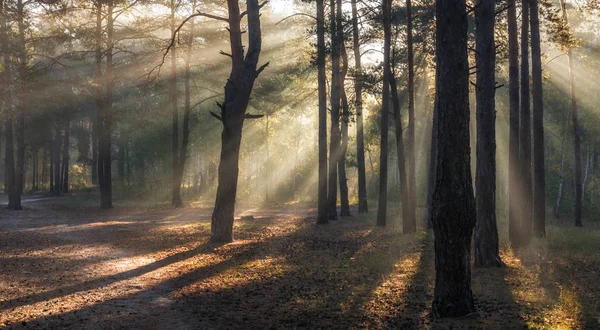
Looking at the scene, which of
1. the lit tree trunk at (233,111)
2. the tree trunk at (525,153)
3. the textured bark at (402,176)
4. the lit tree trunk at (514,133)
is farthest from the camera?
the textured bark at (402,176)

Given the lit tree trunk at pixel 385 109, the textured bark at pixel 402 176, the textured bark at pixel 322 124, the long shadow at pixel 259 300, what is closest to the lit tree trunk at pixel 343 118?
the textured bark at pixel 322 124

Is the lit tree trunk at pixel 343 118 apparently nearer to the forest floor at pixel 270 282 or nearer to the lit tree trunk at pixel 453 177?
the forest floor at pixel 270 282

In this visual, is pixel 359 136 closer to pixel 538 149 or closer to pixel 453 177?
pixel 538 149

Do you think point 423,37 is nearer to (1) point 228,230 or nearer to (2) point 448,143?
(1) point 228,230

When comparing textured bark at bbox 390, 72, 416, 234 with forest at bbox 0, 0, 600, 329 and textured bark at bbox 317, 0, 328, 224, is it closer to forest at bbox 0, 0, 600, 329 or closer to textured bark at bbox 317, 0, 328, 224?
forest at bbox 0, 0, 600, 329

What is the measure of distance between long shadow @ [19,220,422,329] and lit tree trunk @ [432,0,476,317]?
1.41 metres

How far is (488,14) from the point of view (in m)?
11.8

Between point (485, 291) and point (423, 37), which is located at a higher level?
point (423, 37)

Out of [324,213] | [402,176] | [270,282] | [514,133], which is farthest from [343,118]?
[270,282]

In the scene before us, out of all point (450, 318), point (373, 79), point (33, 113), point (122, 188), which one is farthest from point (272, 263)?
point (122, 188)

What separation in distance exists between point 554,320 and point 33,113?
39269mm

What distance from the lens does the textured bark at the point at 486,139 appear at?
38.5ft

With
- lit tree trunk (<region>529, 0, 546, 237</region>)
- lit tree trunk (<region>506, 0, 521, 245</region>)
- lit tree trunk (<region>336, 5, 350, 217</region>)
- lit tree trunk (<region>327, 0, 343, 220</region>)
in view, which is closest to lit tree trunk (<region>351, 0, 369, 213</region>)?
lit tree trunk (<region>336, 5, 350, 217</region>)

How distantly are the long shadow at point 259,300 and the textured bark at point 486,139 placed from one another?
7.35 ft
